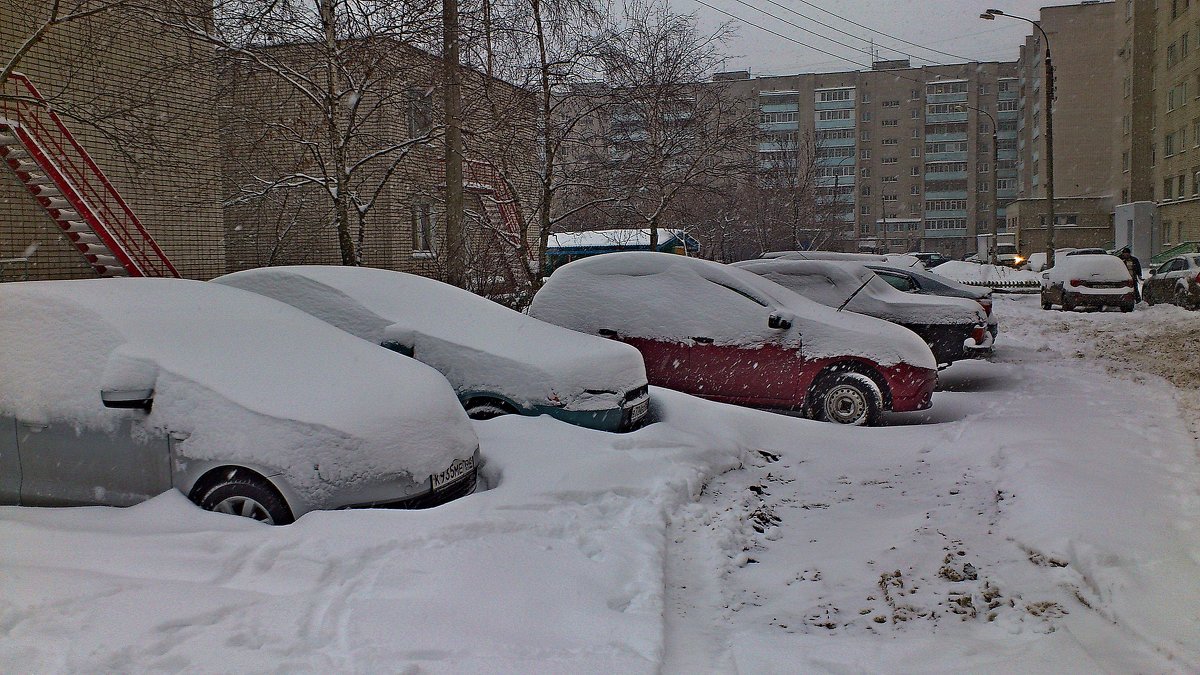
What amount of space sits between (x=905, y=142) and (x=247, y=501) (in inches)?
4046

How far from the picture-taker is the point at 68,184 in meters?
12.6

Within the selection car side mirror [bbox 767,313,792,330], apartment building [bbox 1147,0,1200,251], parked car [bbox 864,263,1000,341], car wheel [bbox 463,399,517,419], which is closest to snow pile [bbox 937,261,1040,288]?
apartment building [bbox 1147,0,1200,251]

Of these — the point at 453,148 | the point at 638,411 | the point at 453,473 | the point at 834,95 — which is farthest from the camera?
the point at 834,95

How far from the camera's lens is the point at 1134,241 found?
5219 centimetres

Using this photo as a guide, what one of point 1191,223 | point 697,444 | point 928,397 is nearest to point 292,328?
point 697,444

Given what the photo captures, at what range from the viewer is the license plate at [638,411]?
6.77 meters

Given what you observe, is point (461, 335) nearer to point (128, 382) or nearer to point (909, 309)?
point (128, 382)

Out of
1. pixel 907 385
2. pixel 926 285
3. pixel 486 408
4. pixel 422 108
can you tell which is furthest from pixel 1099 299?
pixel 486 408

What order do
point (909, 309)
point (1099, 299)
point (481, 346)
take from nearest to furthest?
point (481, 346)
point (909, 309)
point (1099, 299)

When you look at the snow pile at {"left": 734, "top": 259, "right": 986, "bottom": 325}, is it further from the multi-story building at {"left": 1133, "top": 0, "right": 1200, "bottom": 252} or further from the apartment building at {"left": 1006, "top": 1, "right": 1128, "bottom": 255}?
the apartment building at {"left": 1006, "top": 1, "right": 1128, "bottom": 255}

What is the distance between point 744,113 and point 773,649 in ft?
57.0

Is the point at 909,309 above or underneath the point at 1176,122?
underneath

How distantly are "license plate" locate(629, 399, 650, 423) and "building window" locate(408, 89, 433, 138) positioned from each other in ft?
20.1

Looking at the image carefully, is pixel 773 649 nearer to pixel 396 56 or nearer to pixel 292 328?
pixel 292 328
